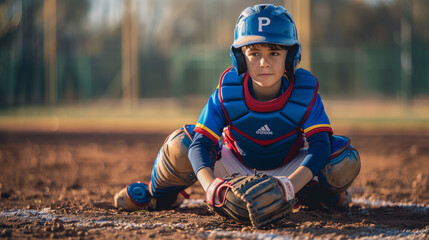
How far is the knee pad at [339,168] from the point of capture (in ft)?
10.1

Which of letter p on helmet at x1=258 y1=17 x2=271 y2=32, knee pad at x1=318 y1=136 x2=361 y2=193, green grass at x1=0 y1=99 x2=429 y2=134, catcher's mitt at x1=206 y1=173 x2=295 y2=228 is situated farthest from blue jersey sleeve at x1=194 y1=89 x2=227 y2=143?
green grass at x1=0 y1=99 x2=429 y2=134

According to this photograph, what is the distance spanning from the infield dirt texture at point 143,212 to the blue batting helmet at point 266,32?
98cm

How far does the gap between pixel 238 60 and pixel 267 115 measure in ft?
1.31

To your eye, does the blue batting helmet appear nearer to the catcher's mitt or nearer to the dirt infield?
the catcher's mitt

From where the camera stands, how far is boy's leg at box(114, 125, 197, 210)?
318 cm

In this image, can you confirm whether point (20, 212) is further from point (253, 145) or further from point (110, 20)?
point (110, 20)

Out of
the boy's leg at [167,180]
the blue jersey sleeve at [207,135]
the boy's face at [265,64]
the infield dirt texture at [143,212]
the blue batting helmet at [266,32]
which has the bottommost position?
the infield dirt texture at [143,212]

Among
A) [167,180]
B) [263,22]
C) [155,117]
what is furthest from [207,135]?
[155,117]

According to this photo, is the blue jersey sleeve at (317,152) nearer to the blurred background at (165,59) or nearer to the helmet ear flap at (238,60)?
the helmet ear flap at (238,60)

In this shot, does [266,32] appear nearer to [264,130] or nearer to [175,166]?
[264,130]

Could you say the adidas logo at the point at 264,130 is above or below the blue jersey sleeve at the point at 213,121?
below

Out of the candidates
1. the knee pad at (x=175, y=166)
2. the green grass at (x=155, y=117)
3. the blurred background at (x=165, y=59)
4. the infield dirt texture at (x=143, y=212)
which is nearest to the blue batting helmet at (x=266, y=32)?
the knee pad at (x=175, y=166)

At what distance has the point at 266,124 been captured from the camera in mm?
3084

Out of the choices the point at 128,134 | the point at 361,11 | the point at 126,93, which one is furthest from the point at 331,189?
the point at 361,11
